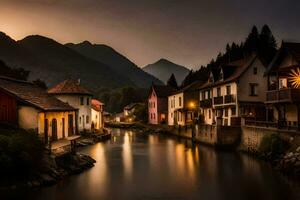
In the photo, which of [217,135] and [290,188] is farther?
[217,135]

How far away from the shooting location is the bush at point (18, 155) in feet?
82.5

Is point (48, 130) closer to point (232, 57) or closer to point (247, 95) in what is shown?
point (247, 95)

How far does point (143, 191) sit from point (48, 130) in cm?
1672

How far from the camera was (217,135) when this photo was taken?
50156mm

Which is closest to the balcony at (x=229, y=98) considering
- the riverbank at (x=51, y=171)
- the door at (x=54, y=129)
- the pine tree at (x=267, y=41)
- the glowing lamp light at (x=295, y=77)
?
the glowing lamp light at (x=295, y=77)

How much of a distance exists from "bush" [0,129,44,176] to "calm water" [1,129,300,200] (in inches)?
78.1

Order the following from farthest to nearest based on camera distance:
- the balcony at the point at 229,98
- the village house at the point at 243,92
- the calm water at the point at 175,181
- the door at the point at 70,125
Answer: the balcony at the point at 229,98 < the village house at the point at 243,92 < the door at the point at 70,125 < the calm water at the point at 175,181

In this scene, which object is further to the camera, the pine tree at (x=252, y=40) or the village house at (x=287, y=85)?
the pine tree at (x=252, y=40)

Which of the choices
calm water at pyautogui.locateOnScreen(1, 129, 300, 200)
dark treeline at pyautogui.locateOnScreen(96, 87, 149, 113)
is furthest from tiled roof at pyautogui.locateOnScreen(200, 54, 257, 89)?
dark treeline at pyautogui.locateOnScreen(96, 87, 149, 113)

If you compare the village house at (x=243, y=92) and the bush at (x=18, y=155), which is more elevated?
the village house at (x=243, y=92)

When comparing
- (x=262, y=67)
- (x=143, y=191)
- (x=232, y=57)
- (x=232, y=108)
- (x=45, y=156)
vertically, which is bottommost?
(x=143, y=191)

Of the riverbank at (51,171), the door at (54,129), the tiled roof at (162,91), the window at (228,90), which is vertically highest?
the tiled roof at (162,91)

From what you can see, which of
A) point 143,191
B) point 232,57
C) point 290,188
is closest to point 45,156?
point 143,191

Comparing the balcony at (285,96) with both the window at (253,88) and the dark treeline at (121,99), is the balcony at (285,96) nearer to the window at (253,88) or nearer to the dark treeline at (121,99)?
the window at (253,88)
